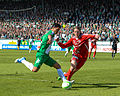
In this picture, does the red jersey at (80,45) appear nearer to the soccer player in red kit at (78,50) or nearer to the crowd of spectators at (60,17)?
the soccer player in red kit at (78,50)

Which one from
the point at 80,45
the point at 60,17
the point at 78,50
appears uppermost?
the point at 60,17

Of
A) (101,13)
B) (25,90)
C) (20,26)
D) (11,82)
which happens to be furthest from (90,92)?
(20,26)

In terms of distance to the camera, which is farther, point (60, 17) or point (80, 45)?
point (60, 17)

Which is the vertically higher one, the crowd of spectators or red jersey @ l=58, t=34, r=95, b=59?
the crowd of spectators

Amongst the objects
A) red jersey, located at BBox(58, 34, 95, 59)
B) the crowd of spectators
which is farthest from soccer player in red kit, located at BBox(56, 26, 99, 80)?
the crowd of spectators

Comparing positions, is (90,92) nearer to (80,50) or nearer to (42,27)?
(80,50)

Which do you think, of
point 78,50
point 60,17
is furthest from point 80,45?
point 60,17

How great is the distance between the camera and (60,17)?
185 ft

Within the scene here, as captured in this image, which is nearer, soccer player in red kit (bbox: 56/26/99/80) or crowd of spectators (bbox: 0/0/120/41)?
soccer player in red kit (bbox: 56/26/99/80)

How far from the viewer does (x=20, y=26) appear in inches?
2288

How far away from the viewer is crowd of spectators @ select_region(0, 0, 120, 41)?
159 feet

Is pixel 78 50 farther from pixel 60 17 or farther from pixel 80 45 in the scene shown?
pixel 60 17

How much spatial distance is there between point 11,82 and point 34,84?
112 centimetres

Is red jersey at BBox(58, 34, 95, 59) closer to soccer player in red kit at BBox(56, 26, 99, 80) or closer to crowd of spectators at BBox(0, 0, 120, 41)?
soccer player in red kit at BBox(56, 26, 99, 80)
